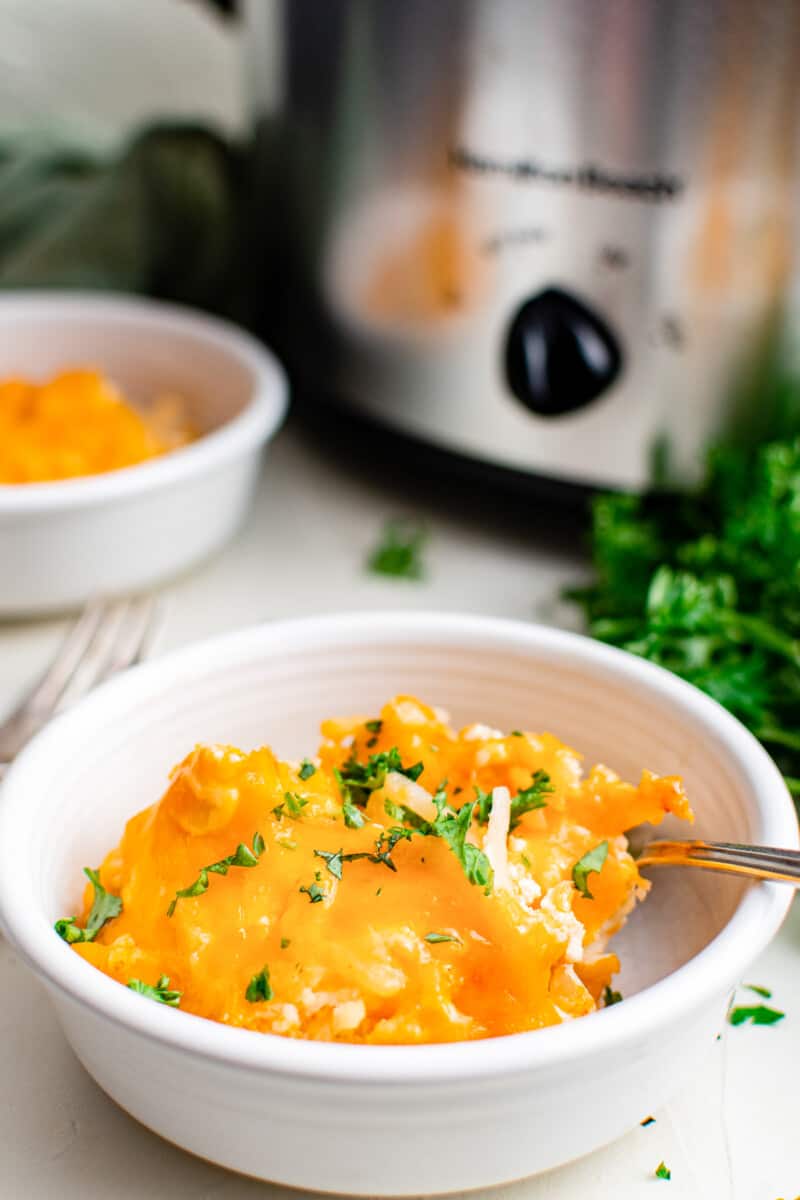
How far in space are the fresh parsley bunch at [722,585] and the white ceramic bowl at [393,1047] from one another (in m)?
0.13

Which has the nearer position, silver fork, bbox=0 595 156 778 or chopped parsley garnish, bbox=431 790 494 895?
chopped parsley garnish, bbox=431 790 494 895

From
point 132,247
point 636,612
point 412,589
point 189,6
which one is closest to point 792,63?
point 636,612

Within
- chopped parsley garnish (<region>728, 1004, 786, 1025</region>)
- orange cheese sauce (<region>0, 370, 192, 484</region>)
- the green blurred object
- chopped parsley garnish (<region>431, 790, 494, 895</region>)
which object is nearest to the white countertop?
chopped parsley garnish (<region>728, 1004, 786, 1025</region>)

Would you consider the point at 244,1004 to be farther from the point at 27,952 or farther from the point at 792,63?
the point at 792,63

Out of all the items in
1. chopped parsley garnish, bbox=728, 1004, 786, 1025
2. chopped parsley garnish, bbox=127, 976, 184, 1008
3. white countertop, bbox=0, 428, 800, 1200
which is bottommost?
chopped parsley garnish, bbox=728, 1004, 786, 1025

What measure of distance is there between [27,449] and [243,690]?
411 mm

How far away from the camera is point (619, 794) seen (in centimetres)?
65

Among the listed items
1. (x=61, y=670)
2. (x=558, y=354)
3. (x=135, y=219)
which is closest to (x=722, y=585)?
(x=558, y=354)

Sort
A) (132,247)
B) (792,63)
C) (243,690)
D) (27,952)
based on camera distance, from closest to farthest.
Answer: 1. (27,952)
2. (243,690)
3. (792,63)
4. (132,247)

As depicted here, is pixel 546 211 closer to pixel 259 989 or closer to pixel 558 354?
pixel 558 354

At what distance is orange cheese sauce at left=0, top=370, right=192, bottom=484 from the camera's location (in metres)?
1.07

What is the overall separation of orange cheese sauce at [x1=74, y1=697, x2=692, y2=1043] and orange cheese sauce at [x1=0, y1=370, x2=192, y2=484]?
491mm

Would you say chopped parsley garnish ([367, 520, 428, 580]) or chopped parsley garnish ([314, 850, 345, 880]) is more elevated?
chopped parsley garnish ([314, 850, 345, 880])

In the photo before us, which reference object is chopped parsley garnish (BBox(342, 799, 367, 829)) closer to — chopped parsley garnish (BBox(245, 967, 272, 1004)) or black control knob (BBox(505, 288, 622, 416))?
chopped parsley garnish (BBox(245, 967, 272, 1004))
